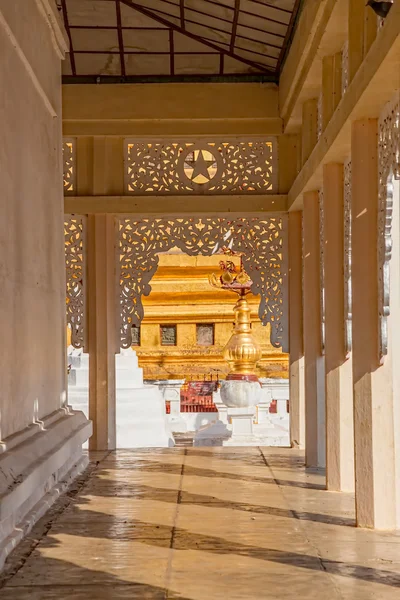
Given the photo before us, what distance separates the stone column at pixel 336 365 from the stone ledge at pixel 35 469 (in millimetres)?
1607

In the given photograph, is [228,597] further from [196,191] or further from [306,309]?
[196,191]

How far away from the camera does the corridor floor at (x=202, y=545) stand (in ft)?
11.5

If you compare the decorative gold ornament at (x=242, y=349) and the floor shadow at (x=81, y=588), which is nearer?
A: the floor shadow at (x=81, y=588)

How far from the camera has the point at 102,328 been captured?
26.8 feet

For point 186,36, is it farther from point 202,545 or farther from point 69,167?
point 202,545

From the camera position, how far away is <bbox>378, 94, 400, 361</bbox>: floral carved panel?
171 inches

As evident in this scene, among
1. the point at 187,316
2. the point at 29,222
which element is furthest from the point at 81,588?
the point at 187,316

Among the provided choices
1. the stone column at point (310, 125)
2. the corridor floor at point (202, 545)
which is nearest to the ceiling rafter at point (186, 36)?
the stone column at point (310, 125)

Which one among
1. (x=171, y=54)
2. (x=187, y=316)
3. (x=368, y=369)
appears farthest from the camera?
(x=187, y=316)

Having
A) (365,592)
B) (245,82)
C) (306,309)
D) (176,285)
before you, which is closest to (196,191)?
(245,82)

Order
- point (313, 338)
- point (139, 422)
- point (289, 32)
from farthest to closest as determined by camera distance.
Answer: point (139, 422) → point (289, 32) → point (313, 338)

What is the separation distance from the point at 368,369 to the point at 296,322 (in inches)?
142

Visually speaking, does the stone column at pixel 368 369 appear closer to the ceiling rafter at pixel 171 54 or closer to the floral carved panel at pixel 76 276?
the ceiling rafter at pixel 171 54

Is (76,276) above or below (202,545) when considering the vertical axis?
above
